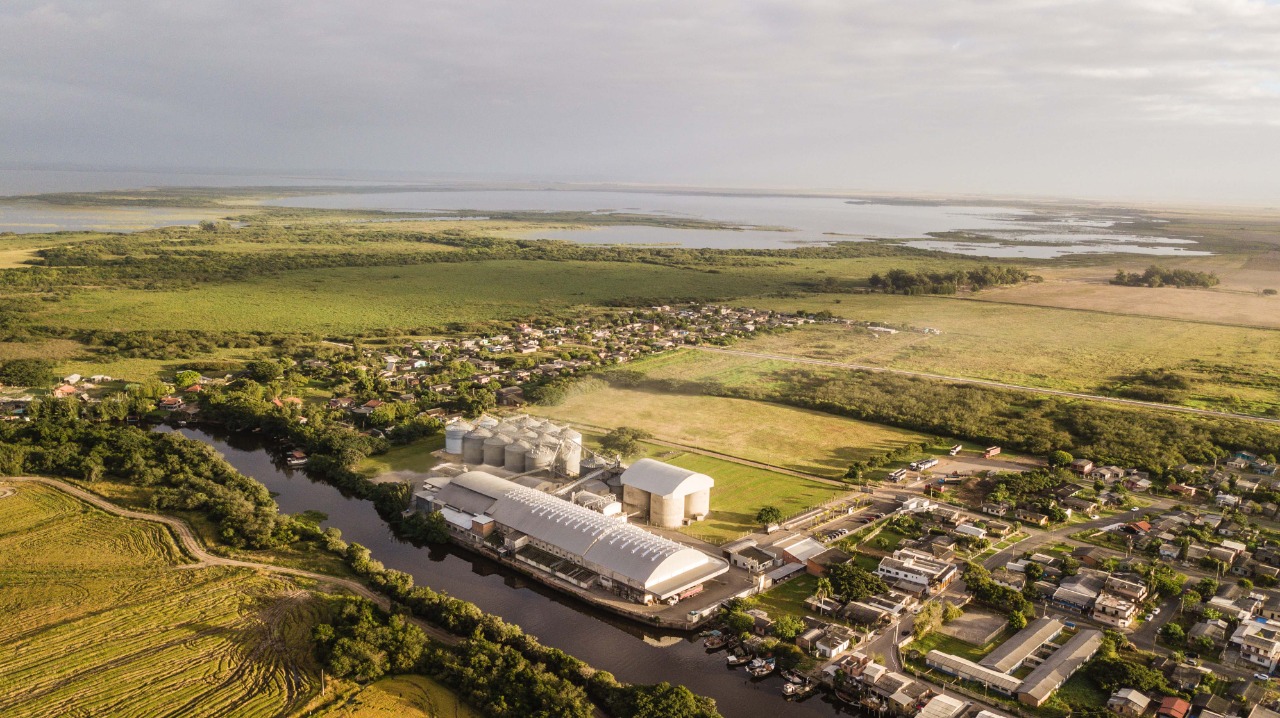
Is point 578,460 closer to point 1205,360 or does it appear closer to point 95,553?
point 95,553

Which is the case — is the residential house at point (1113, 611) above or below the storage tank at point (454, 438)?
below

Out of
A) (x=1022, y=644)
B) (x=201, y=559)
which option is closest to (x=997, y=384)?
(x=1022, y=644)

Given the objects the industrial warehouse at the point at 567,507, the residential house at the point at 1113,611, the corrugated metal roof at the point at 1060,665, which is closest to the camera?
the corrugated metal roof at the point at 1060,665

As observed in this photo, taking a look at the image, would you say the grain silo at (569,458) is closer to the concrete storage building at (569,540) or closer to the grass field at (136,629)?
the concrete storage building at (569,540)

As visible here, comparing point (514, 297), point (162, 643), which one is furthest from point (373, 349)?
point (162, 643)

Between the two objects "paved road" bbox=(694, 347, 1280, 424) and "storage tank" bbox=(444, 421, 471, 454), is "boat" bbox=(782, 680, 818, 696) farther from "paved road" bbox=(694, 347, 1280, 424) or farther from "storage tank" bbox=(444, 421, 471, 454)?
"paved road" bbox=(694, 347, 1280, 424)

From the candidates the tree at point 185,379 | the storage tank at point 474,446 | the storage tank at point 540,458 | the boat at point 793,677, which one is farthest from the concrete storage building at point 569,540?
the tree at point 185,379
